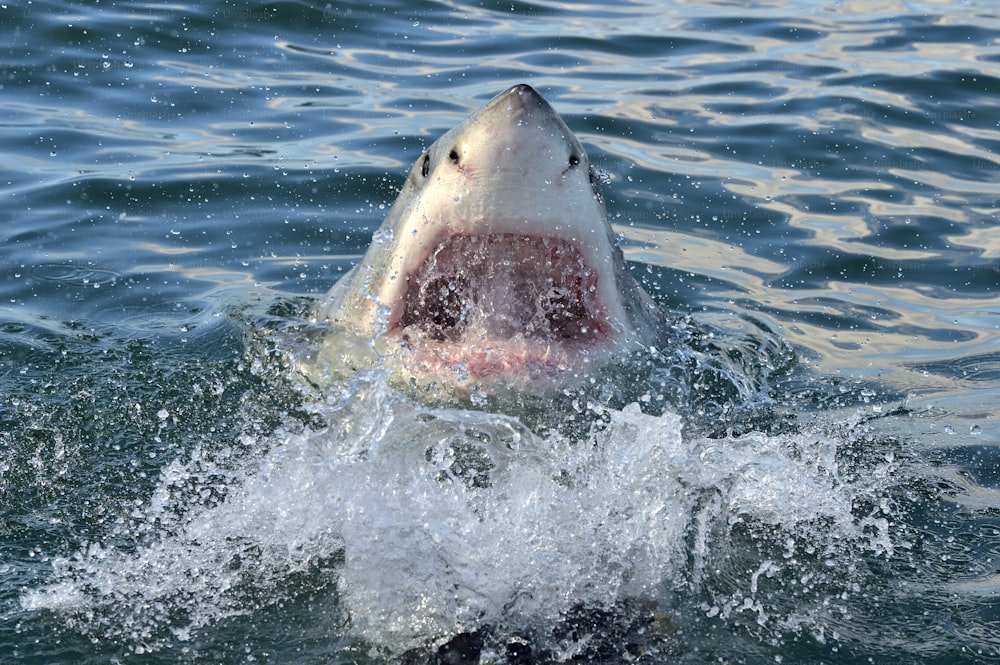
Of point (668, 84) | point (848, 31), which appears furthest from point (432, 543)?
point (848, 31)

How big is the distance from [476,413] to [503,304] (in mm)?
286

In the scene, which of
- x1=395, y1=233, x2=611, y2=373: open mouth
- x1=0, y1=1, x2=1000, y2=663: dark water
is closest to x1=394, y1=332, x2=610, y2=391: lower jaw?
x1=395, y1=233, x2=611, y2=373: open mouth

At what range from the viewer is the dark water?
9.79 feet

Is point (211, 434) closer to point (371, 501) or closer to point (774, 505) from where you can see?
point (371, 501)

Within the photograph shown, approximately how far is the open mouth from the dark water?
19 cm

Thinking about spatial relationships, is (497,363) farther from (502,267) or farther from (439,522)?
(439,522)

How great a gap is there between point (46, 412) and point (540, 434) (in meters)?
1.76

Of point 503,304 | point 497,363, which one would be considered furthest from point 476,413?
point 503,304

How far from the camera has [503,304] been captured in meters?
3.20

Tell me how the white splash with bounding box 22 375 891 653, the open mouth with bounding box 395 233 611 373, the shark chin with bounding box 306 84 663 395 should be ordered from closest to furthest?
the white splash with bounding box 22 375 891 653 → the shark chin with bounding box 306 84 663 395 → the open mouth with bounding box 395 233 611 373

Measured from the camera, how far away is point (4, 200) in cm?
666

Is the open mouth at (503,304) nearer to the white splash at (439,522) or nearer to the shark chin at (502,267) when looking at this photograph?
the shark chin at (502,267)

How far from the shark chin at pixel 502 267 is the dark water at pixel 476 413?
15 centimetres

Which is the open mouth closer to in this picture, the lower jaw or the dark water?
the lower jaw
